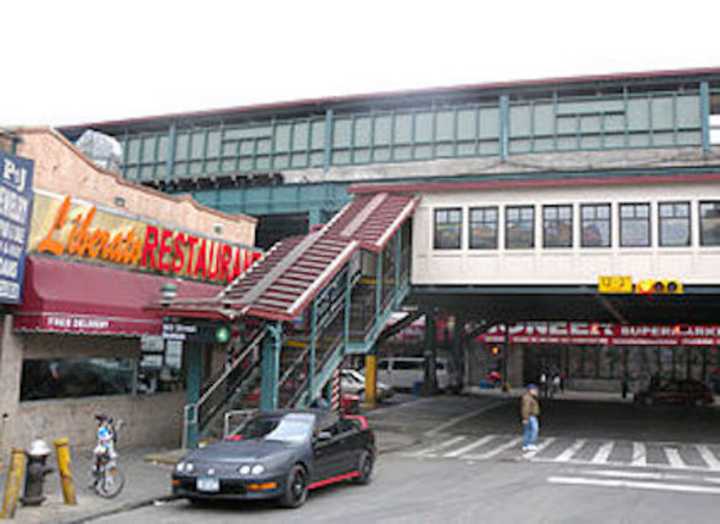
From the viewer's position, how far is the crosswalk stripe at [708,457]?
17.8 m

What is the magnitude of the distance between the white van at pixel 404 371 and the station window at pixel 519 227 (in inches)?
856

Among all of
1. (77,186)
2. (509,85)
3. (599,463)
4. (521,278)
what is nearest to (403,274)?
(521,278)

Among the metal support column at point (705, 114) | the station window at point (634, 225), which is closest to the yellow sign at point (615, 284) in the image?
the station window at point (634, 225)

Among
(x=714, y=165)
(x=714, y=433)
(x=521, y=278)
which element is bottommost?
(x=714, y=433)

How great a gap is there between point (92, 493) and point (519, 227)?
16.0m

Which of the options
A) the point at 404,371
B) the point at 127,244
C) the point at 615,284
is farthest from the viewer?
the point at 404,371

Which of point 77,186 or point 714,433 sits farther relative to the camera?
point 714,433

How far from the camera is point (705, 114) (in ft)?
108

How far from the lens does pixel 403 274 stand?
82.6 feet

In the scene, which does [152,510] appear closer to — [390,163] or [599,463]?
[599,463]

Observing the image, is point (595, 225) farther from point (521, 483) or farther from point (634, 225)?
point (521, 483)

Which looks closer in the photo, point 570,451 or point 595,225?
point 570,451

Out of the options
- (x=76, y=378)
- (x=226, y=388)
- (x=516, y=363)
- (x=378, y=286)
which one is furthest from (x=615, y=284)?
(x=516, y=363)

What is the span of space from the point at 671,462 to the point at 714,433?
29.2 feet
